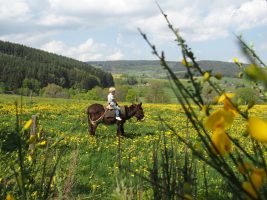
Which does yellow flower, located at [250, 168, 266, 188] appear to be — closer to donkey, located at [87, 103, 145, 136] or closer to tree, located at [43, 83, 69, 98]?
donkey, located at [87, 103, 145, 136]

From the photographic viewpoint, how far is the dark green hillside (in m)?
121

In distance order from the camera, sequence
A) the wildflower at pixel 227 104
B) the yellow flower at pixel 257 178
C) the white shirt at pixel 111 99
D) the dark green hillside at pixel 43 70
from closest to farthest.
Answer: the yellow flower at pixel 257 178 → the wildflower at pixel 227 104 → the white shirt at pixel 111 99 → the dark green hillside at pixel 43 70

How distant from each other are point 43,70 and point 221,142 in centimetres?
13393

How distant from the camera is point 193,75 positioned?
0.95 metres

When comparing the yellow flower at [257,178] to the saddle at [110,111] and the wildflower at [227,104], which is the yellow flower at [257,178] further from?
the saddle at [110,111]

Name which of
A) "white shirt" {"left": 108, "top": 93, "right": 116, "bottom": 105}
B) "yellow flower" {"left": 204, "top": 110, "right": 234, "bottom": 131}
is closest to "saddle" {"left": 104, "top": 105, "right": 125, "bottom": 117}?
"white shirt" {"left": 108, "top": 93, "right": 116, "bottom": 105}

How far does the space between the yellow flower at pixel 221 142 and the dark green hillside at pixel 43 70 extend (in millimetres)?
104958

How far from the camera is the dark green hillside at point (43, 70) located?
12104 cm

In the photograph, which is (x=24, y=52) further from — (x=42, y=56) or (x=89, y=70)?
(x=89, y=70)

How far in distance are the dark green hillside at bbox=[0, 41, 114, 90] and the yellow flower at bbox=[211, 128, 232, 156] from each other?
105m

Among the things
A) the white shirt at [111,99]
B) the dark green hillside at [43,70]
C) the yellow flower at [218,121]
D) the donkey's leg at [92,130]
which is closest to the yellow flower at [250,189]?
the yellow flower at [218,121]

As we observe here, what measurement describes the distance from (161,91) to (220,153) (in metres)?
82.6

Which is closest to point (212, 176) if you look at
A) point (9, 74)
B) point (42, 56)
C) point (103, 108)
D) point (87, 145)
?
point (87, 145)

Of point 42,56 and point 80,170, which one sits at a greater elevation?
point 42,56
